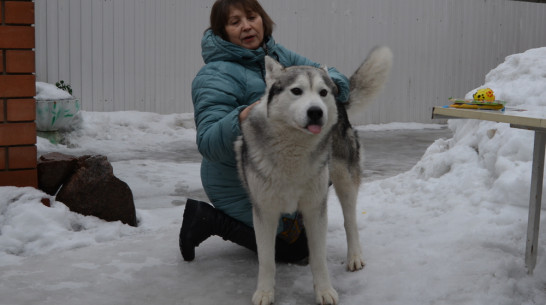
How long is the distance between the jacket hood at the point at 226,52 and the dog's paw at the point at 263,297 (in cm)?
113

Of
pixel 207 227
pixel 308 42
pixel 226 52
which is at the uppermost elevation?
pixel 308 42

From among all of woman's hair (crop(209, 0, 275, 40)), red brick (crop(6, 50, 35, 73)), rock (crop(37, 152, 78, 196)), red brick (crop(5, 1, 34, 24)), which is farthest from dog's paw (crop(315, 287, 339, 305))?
red brick (crop(5, 1, 34, 24))

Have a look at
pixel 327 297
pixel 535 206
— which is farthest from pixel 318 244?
pixel 535 206

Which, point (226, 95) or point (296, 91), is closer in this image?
point (296, 91)

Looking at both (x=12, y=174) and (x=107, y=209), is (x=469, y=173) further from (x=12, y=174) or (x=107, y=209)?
(x=12, y=174)

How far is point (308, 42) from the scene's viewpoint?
9.79m

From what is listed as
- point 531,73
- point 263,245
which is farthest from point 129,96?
point 263,245

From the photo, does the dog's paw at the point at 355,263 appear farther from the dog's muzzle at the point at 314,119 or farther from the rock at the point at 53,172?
the rock at the point at 53,172

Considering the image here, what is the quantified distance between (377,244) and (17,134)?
217cm

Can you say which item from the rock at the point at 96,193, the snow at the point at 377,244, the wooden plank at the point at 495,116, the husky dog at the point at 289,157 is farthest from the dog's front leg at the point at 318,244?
the rock at the point at 96,193

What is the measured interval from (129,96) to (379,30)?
453cm

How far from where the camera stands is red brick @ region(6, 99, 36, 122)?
341 cm

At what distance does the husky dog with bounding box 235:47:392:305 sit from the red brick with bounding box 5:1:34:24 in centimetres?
171

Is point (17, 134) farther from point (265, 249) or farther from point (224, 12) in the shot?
point (265, 249)
